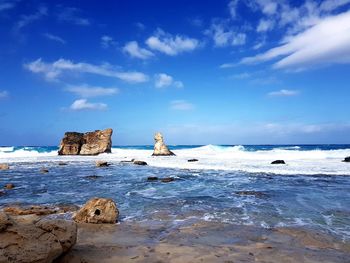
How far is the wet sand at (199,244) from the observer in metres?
5.61

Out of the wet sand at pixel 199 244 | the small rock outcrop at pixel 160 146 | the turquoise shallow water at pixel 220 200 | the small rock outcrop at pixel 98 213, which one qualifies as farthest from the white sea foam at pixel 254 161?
the small rock outcrop at pixel 98 213

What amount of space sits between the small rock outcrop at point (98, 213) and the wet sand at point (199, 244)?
28 centimetres

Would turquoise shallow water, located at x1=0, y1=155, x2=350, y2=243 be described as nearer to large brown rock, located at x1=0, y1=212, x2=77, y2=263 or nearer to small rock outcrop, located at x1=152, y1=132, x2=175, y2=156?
large brown rock, located at x1=0, y1=212, x2=77, y2=263

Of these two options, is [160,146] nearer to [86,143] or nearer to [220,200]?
[86,143]

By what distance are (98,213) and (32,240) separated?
373 cm

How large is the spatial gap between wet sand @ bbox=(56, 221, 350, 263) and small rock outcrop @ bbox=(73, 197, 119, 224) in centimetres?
28

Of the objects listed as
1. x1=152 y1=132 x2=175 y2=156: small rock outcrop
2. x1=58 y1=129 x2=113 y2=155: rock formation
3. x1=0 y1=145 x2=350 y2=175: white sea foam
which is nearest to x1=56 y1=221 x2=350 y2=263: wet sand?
x1=0 y1=145 x2=350 y2=175: white sea foam

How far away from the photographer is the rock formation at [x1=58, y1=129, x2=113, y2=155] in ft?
188

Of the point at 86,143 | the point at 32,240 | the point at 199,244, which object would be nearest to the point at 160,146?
the point at 86,143

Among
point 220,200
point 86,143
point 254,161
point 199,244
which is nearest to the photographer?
point 199,244

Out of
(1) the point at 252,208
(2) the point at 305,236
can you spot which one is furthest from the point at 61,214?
(2) the point at 305,236

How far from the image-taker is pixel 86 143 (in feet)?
Answer: 192

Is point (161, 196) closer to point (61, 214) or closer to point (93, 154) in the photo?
point (61, 214)

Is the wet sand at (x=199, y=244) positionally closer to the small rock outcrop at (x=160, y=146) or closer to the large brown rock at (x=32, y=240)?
the large brown rock at (x=32, y=240)
